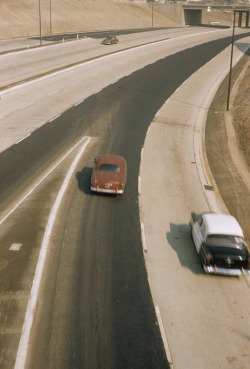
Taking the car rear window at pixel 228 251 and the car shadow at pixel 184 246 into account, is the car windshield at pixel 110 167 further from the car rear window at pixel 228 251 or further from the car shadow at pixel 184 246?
the car rear window at pixel 228 251

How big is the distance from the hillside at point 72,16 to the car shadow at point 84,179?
2671 inches

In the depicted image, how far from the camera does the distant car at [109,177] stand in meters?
23.8

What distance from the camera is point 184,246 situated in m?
20.4

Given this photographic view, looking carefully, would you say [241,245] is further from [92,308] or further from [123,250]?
Answer: [92,308]

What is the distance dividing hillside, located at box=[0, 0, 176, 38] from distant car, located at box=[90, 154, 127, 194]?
7055 centimetres

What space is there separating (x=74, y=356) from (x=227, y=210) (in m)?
13.3

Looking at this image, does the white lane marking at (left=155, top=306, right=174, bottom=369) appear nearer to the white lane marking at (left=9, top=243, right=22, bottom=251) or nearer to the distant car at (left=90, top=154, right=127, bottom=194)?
the white lane marking at (left=9, top=243, right=22, bottom=251)

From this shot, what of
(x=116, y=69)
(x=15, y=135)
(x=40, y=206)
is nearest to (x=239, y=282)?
(x=40, y=206)

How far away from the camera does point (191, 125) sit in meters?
39.2

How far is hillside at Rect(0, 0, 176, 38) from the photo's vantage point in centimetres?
9350

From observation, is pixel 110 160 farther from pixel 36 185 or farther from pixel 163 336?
pixel 163 336

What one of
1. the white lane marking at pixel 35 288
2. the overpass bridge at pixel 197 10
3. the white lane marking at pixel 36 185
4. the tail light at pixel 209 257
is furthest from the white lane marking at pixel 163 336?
the overpass bridge at pixel 197 10

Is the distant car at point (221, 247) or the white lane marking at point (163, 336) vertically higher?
the distant car at point (221, 247)

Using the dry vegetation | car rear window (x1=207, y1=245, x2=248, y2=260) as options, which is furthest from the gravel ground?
car rear window (x1=207, y1=245, x2=248, y2=260)
